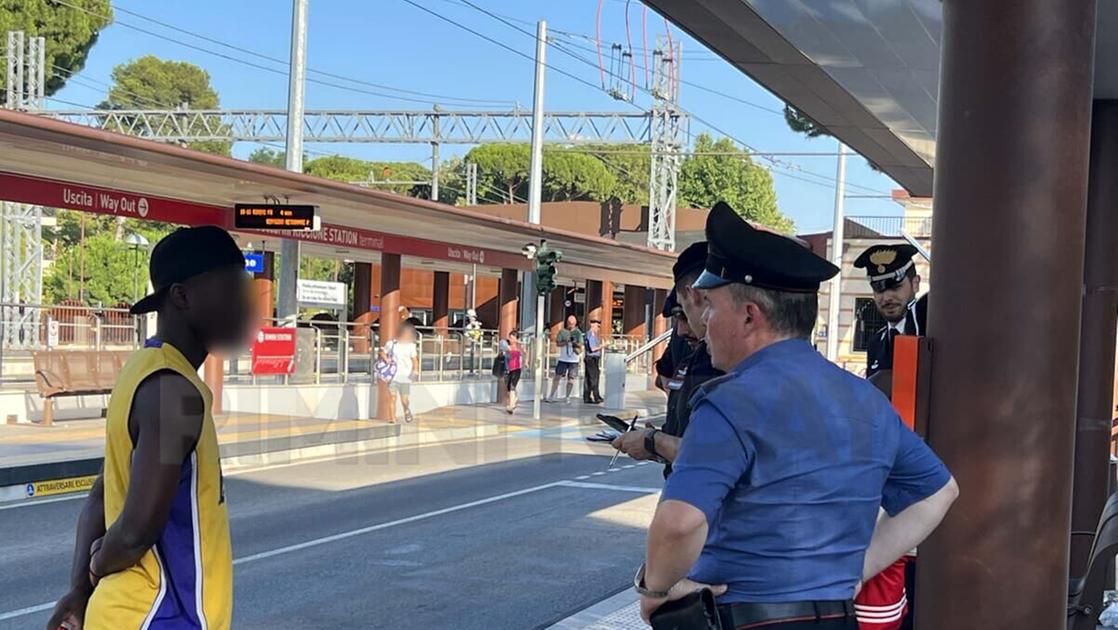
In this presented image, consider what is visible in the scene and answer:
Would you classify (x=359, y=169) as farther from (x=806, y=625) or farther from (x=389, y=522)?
(x=806, y=625)

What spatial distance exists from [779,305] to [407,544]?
7.31 metres

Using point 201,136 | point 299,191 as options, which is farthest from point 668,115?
point 299,191

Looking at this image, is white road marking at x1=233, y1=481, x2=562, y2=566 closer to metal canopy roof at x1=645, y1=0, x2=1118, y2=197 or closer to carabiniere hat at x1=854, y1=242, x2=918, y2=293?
metal canopy roof at x1=645, y1=0, x2=1118, y2=197

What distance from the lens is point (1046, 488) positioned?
335cm

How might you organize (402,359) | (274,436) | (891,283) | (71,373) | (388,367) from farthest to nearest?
(388,367) < (402,359) < (71,373) < (274,436) < (891,283)

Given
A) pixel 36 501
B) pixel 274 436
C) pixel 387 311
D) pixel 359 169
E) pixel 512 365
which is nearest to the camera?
pixel 36 501

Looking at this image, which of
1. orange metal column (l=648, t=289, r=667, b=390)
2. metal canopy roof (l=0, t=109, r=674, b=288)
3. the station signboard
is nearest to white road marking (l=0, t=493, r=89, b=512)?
metal canopy roof (l=0, t=109, r=674, b=288)

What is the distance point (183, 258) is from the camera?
102 inches

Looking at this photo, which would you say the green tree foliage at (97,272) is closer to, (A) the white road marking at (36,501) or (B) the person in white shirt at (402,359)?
(B) the person in white shirt at (402,359)

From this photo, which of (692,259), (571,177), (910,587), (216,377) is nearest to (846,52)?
(692,259)

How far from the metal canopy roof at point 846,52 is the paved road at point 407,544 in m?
3.97

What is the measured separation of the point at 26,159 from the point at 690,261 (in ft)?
36.7

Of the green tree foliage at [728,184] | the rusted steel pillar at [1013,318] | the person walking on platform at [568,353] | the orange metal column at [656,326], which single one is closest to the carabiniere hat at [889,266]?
the rusted steel pillar at [1013,318]

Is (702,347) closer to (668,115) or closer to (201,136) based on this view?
(668,115)
